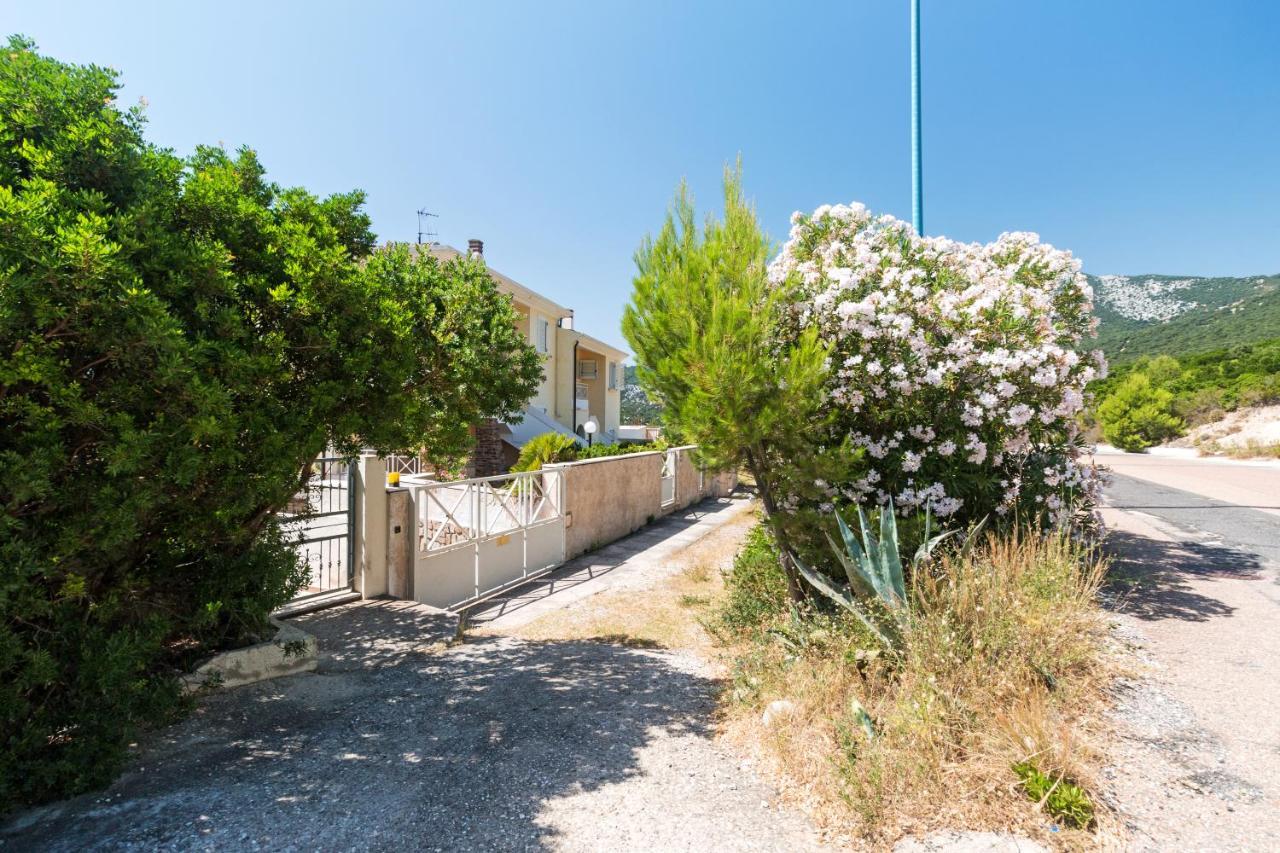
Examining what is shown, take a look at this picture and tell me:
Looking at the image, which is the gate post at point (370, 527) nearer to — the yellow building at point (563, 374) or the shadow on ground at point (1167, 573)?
the shadow on ground at point (1167, 573)

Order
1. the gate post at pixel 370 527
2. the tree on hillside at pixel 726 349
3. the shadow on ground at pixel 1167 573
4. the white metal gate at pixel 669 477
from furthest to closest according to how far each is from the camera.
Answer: the white metal gate at pixel 669 477, the gate post at pixel 370 527, the shadow on ground at pixel 1167 573, the tree on hillside at pixel 726 349

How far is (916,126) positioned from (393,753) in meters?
9.83

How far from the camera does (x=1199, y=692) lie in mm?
4195

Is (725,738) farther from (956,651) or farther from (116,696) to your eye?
(116,696)

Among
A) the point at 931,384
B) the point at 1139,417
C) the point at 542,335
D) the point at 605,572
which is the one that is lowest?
the point at 605,572

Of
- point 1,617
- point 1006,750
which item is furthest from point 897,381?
point 1,617

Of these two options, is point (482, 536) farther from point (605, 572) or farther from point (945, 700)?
point (945, 700)

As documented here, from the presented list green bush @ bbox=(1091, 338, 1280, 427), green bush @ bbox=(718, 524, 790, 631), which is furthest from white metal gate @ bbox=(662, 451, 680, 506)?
green bush @ bbox=(1091, 338, 1280, 427)

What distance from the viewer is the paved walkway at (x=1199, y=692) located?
2910mm

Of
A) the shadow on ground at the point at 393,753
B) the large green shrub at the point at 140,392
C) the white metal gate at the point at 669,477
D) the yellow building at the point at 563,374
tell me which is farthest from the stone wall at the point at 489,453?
the large green shrub at the point at 140,392

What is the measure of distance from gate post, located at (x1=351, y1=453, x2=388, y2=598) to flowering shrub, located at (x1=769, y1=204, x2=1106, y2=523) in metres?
5.02

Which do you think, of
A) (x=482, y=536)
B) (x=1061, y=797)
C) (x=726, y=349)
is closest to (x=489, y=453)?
(x=482, y=536)

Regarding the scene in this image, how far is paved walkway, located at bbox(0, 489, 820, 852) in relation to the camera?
2963 mm

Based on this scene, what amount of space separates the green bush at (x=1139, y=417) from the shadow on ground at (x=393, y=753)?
40.1 m
